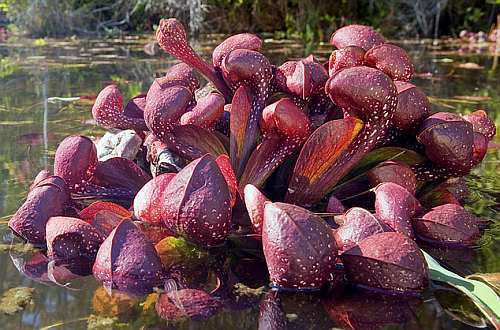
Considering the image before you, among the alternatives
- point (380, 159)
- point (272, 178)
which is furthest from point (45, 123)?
point (380, 159)

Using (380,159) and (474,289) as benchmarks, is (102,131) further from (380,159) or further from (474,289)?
(474,289)

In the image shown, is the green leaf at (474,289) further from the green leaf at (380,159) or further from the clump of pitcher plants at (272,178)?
the green leaf at (380,159)

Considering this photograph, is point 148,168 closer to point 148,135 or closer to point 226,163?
point 148,135

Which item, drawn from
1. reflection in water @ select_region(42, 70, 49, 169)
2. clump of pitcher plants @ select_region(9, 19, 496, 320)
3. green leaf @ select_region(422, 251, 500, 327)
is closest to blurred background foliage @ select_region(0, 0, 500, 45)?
reflection in water @ select_region(42, 70, 49, 169)

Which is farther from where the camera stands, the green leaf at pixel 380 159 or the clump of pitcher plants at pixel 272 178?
the green leaf at pixel 380 159

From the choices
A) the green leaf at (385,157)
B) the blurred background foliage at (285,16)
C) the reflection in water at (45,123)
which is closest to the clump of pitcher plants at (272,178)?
the green leaf at (385,157)

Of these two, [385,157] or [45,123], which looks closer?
[385,157]
